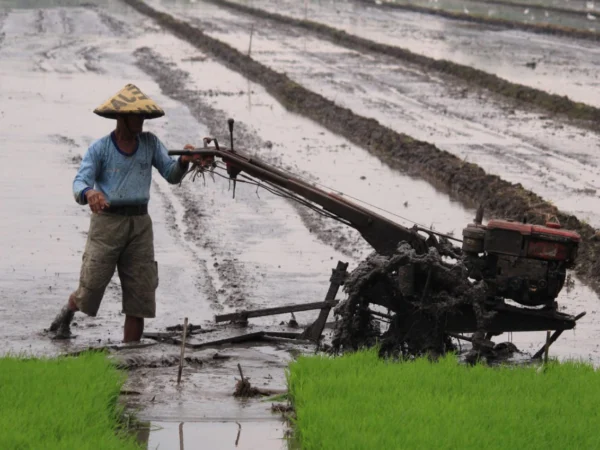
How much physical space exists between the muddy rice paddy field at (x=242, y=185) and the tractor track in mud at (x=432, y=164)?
93 mm

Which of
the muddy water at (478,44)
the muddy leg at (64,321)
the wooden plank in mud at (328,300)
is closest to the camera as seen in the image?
the wooden plank in mud at (328,300)

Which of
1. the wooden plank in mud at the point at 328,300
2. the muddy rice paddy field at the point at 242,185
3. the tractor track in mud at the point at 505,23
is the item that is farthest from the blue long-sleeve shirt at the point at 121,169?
the tractor track in mud at the point at 505,23

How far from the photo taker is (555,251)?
7012 mm

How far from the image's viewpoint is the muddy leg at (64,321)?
25.0 feet

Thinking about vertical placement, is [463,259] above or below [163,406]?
above

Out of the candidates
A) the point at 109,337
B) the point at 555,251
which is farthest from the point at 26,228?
the point at 555,251

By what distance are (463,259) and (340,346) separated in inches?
34.9

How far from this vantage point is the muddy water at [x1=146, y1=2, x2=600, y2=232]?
1359 cm

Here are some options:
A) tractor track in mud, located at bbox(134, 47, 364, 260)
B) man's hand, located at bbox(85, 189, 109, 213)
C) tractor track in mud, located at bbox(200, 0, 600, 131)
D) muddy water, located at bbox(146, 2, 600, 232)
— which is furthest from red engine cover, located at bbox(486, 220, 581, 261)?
tractor track in mud, located at bbox(200, 0, 600, 131)

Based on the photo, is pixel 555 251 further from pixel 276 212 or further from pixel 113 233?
pixel 276 212

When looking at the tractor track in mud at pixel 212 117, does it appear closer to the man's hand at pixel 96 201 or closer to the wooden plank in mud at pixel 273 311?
the wooden plank in mud at pixel 273 311

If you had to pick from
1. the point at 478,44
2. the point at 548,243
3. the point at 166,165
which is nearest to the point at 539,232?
the point at 548,243

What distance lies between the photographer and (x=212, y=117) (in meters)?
17.5

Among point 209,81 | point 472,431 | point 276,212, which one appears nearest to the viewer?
point 472,431
